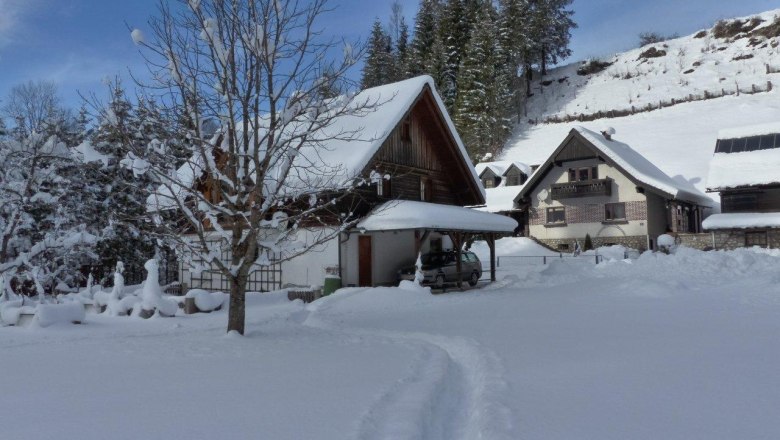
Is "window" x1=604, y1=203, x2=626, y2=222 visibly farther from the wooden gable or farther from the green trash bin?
the green trash bin

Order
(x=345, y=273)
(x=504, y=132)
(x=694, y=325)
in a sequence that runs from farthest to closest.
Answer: (x=504, y=132) → (x=345, y=273) → (x=694, y=325)

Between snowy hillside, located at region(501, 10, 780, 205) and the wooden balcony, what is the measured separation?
11280 mm

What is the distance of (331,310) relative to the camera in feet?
48.0

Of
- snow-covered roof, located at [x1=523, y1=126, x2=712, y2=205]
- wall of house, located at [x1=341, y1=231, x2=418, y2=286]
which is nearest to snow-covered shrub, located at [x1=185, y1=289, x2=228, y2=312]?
wall of house, located at [x1=341, y1=231, x2=418, y2=286]

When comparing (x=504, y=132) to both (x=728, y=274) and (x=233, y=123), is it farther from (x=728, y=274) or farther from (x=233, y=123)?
(x=233, y=123)

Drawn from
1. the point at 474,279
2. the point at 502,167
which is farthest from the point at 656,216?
the point at 474,279

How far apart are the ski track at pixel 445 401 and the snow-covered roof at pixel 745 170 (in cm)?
2974

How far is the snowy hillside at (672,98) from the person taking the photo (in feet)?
172

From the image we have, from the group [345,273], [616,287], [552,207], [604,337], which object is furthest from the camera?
[552,207]

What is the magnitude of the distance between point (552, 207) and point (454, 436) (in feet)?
121

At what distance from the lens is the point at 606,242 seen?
37.2m

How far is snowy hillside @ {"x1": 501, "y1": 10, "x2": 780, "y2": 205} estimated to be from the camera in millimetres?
52438

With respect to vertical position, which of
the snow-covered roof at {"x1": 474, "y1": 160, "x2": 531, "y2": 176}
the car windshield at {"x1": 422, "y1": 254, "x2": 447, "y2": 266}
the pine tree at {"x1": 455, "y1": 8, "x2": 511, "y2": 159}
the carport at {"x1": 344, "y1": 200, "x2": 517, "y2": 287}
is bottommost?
the car windshield at {"x1": 422, "y1": 254, "x2": 447, "y2": 266}

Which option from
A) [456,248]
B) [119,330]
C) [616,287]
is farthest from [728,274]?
[119,330]
